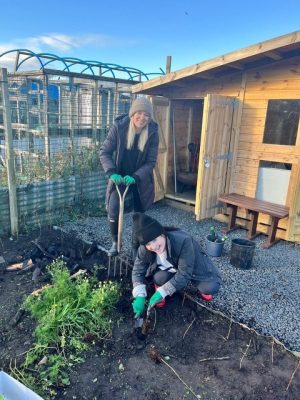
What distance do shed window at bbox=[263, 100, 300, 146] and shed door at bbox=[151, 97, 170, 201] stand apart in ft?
6.59

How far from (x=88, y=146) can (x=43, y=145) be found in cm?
94

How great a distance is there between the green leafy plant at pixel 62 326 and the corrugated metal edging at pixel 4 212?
1.90m

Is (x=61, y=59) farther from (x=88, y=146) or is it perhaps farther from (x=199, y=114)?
(x=199, y=114)

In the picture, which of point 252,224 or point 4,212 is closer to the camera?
point 4,212

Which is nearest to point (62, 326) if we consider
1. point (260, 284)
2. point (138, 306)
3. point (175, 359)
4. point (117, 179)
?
point (138, 306)

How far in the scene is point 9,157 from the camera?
4.42m

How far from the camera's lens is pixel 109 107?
647cm

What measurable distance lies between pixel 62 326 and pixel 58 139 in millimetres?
3779

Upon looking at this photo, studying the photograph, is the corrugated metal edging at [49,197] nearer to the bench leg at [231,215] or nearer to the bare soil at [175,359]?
the bare soil at [175,359]

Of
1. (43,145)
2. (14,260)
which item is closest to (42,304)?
(14,260)

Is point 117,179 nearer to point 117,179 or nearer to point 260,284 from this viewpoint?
point 117,179

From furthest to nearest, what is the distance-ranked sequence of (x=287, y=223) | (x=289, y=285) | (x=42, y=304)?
1. (x=287, y=223)
2. (x=289, y=285)
3. (x=42, y=304)

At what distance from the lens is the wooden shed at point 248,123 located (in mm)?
4641

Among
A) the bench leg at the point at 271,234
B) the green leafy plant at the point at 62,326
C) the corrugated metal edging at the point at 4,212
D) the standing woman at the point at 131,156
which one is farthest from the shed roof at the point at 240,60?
→ the green leafy plant at the point at 62,326
